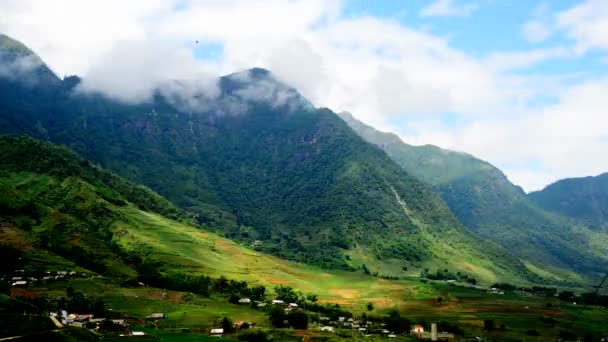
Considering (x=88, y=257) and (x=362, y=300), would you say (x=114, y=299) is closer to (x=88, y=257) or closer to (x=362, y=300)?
(x=88, y=257)

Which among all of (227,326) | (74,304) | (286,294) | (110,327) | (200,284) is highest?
(200,284)

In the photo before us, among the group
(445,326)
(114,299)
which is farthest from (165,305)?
(445,326)

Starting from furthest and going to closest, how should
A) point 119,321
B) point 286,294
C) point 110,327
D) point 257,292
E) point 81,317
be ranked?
point 286,294, point 257,292, point 119,321, point 81,317, point 110,327

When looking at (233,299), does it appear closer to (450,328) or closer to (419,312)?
(419,312)

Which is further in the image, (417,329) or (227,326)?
(417,329)

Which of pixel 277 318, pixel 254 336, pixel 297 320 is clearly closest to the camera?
pixel 254 336

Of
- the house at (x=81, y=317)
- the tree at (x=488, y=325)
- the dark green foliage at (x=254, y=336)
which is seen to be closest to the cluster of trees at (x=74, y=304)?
the house at (x=81, y=317)

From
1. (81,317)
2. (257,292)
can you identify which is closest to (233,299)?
(257,292)

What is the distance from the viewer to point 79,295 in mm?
124875

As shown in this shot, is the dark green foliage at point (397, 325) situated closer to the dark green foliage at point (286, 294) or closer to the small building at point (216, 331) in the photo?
the dark green foliage at point (286, 294)

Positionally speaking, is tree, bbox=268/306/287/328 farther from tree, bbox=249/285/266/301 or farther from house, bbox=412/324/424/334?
tree, bbox=249/285/266/301

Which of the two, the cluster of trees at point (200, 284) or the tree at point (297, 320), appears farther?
the cluster of trees at point (200, 284)

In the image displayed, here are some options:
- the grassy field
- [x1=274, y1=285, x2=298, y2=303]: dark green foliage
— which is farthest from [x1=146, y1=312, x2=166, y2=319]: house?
[x1=274, y1=285, x2=298, y2=303]: dark green foliage

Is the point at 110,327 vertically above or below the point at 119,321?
below
